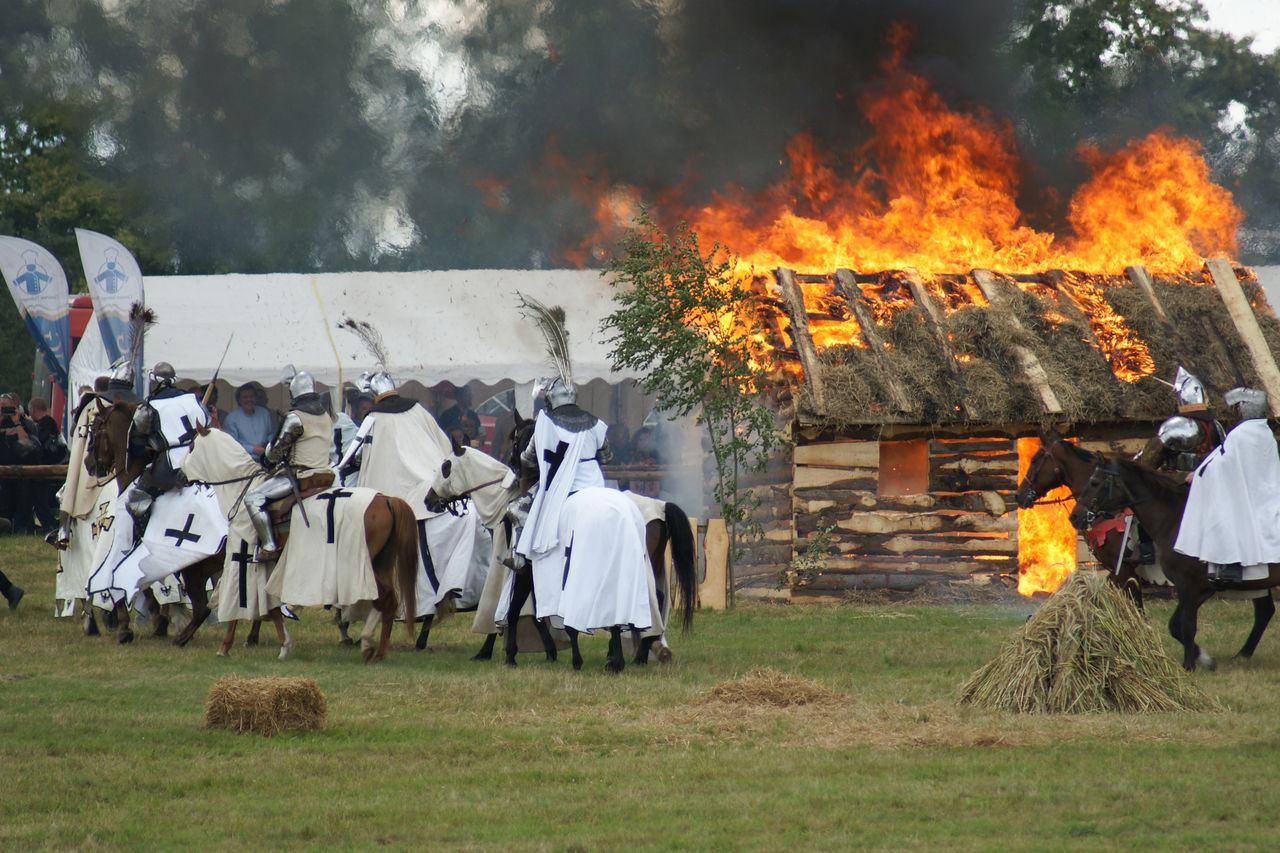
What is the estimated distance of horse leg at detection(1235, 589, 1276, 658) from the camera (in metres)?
12.2

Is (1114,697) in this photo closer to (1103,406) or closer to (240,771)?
(240,771)

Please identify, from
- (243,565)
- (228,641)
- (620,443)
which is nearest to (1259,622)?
(243,565)

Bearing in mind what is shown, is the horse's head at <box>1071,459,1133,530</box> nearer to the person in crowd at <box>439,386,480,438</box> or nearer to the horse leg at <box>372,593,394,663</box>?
the horse leg at <box>372,593,394,663</box>

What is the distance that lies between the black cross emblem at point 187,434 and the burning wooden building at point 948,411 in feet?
21.7

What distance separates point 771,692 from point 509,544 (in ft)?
10.8

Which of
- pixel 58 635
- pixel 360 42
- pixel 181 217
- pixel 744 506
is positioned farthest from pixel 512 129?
pixel 58 635

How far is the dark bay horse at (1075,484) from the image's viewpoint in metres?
13.0

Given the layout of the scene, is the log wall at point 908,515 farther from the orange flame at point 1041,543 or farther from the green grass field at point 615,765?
the green grass field at point 615,765

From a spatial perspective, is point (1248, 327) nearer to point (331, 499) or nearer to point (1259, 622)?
point (1259, 622)

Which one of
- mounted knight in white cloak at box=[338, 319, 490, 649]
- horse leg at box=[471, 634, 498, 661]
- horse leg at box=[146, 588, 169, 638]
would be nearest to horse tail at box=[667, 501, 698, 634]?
horse leg at box=[471, 634, 498, 661]

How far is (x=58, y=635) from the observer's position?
1452 cm

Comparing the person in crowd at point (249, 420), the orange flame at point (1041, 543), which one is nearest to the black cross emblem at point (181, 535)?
the person in crowd at point (249, 420)

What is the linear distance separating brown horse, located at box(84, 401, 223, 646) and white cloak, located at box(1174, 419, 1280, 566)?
7.67 metres

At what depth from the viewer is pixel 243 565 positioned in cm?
1284
